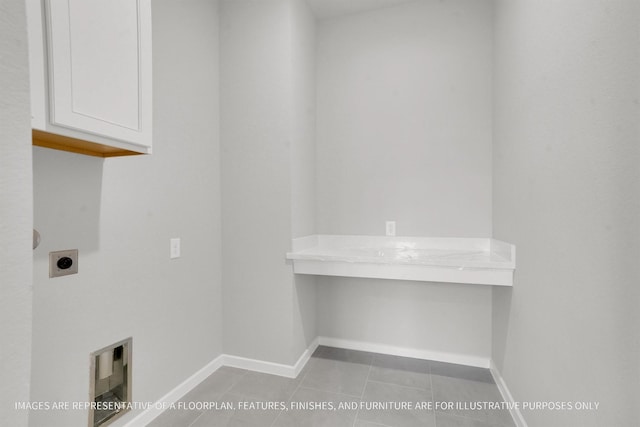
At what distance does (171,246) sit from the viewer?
5.96ft

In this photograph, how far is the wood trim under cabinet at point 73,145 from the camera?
1.01 m

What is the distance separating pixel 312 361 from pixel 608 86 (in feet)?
7.77

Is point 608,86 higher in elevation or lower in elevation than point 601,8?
lower

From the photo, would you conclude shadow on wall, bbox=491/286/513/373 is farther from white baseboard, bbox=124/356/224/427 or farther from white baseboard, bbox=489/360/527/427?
white baseboard, bbox=124/356/224/427

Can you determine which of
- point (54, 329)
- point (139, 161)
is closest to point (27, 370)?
point (54, 329)

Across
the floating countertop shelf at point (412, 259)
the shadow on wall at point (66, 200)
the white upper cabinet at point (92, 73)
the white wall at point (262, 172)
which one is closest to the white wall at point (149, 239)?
the shadow on wall at point (66, 200)

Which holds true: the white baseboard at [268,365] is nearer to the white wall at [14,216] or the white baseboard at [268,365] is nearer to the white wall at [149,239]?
the white wall at [149,239]

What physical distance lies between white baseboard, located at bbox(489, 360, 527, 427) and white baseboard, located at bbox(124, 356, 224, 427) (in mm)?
2008

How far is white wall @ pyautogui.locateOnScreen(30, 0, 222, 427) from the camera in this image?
1.22 meters

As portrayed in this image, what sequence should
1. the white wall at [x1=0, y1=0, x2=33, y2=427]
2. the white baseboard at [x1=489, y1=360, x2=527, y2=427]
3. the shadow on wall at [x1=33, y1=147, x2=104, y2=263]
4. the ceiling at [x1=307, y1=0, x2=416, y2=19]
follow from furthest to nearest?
the ceiling at [x1=307, y1=0, x2=416, y2=19] < the white baseboard at [x1=489, y1=360, x2=527, y2=427] < the shadow on wall at [x1=33, y1=147, x2=104, y2=263] < the white wall at [x1=0, y1=0, x2=33, y2=427]

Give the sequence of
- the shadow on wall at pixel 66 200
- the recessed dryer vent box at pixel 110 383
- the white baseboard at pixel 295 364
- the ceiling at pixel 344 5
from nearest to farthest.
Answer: the shadow on wall at pixel 66 200
the recessed dryer vent box at pixel 110 383
the white baseboard at pixel 295 364
the ceiling at pixel 344 5

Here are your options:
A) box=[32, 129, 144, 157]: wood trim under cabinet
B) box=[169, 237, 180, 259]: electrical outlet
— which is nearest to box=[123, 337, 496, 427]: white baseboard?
box=[169, 237, 180, 259]: electrical outlet

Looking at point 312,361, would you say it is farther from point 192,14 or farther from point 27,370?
point 192,14

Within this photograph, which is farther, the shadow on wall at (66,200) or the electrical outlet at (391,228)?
A: the electrical outlet at (391,228)
